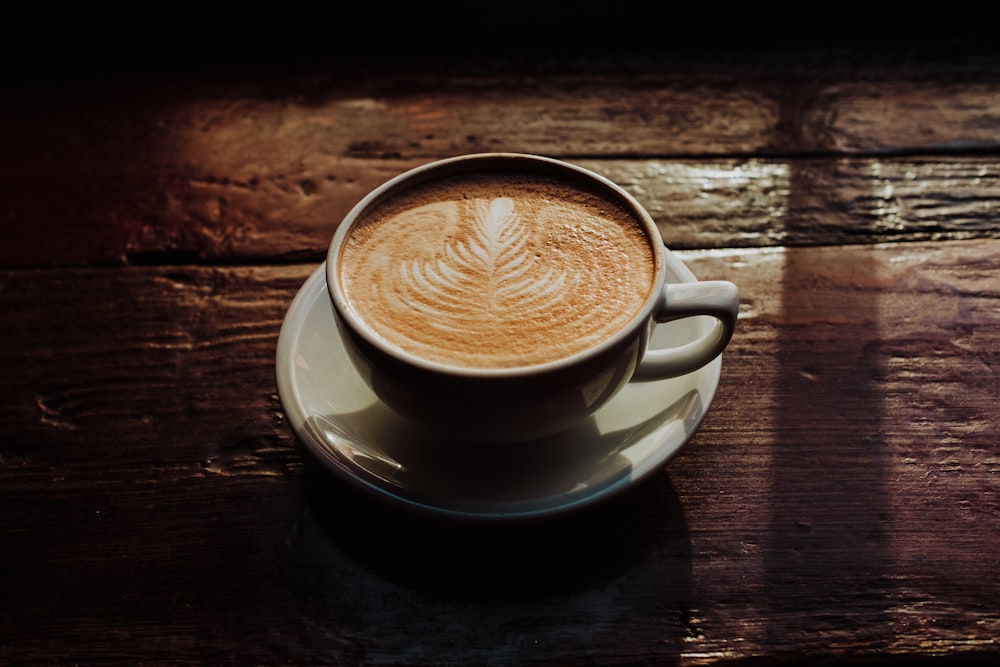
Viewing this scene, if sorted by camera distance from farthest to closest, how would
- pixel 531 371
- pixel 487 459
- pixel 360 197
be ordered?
pixel 360 197 < pixel 487 459 < pixel 531 371

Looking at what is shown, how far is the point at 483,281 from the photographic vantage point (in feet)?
2.38

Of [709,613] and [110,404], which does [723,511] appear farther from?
[110,404]

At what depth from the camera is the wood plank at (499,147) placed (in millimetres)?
1031

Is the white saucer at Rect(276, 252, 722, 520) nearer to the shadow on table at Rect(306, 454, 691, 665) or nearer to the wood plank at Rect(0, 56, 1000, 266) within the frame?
the shadow on table at Rect(306, 454, 691, 665)

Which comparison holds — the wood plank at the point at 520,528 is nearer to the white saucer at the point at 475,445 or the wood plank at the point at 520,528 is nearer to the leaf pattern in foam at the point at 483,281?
the white saucer at the point at 475,445

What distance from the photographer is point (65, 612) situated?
0.68m

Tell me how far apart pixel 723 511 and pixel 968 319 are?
0.38 meters

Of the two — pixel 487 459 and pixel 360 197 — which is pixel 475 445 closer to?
pixel 487 459

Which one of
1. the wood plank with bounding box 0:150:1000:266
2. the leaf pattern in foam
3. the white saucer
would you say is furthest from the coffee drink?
the wood plank with bounding box 0:150:1000:266

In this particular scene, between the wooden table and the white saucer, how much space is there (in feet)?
0.16

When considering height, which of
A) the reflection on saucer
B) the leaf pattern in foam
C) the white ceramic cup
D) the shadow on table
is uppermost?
the leaf pattern in foam

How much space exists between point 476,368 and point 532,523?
0.13 metres

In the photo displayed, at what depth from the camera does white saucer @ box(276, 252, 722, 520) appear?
66 centimetres

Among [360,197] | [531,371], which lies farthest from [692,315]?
[360,197]
